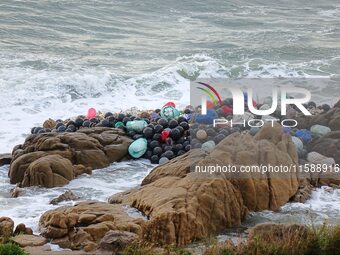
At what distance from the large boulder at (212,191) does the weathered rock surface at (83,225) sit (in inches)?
16.9

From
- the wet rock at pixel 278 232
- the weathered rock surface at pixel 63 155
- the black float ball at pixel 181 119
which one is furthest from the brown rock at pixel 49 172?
the wet rock at pixel 278 232

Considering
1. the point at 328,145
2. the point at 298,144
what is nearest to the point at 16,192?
the point at 298,144

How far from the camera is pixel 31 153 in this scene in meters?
12.4

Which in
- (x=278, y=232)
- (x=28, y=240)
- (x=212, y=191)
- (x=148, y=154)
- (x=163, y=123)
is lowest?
(x=28, y=240)

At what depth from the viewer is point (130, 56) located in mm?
26750

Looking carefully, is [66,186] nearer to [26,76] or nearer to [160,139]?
[160,139]

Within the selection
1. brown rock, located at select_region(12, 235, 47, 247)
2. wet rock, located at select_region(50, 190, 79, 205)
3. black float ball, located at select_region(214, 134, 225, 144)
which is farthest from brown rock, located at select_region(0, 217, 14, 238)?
black float ball, located at select_region(214, 134, 225, 144)

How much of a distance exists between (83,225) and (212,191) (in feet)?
6.90

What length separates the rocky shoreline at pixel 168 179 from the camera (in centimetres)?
876

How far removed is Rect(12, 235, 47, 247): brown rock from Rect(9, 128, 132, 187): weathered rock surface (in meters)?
2.92

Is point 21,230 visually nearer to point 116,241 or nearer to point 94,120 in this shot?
point 116,241

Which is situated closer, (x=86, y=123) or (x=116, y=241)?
(x=116, y=241)

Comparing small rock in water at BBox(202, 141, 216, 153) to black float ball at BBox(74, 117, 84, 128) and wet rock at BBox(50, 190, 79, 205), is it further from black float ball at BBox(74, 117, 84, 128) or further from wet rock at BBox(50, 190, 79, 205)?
black float ball at BBox(74, 117, 84, 128)

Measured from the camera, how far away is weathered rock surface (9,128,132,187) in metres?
11.7
